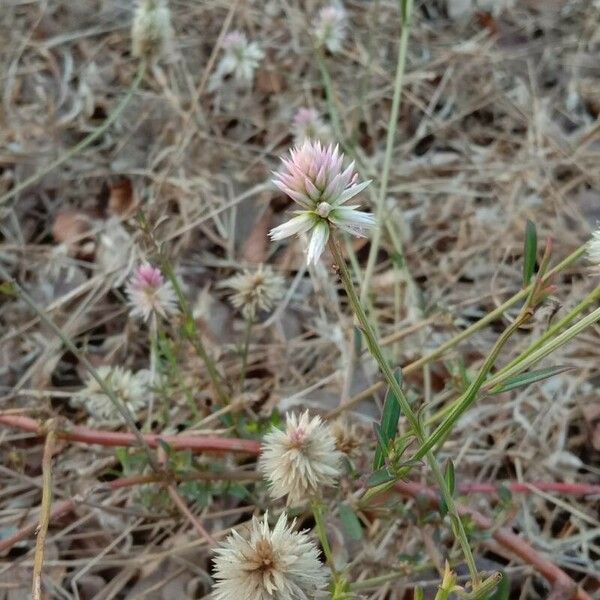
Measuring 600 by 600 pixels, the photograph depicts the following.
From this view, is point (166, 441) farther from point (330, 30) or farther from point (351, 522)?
point (330, 30)

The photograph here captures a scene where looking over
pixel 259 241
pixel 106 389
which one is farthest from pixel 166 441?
pixel 259 241

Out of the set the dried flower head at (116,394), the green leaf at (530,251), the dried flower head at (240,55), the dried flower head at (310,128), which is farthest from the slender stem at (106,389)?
the dried flower head at (240,55)

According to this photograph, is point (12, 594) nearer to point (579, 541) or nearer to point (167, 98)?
point (579, 541)

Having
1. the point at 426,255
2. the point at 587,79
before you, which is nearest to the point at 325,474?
the point at 426,255

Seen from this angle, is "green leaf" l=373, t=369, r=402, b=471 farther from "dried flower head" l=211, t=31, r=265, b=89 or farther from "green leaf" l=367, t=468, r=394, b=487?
"dried flower head" l=211, t=31, r=265, b=89

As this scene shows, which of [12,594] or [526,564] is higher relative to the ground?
[12,594]

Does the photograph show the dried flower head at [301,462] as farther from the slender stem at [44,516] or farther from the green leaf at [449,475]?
the slender stem at [44,516]

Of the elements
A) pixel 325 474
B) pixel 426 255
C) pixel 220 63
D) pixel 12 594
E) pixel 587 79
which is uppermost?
pixel 220 63
